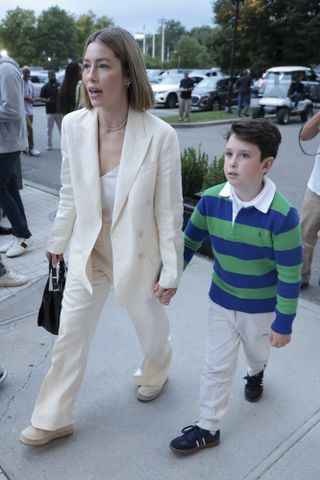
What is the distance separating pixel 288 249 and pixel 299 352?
4.86 ft

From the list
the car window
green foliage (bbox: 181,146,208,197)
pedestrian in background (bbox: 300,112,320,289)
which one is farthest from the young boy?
the car window

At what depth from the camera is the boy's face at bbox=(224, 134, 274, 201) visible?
1992mm

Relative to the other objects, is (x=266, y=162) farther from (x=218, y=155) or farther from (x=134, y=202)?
(x=218, y=155)

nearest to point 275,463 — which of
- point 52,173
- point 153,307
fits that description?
point 153,307

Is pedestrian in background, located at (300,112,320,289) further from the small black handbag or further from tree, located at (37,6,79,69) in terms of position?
tree, located at (37,6,79,69)

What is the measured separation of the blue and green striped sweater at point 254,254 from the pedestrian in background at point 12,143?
2749mm

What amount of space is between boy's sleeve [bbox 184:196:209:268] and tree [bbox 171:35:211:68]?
5756 cm

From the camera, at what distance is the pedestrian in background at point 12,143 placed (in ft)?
14.2

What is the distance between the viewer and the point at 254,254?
2.11 m

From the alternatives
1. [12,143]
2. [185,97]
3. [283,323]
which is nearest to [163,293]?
[283,323]

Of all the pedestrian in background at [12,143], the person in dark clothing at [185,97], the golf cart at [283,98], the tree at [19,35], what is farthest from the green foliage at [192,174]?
the tree at [19,35]

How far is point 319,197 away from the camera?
4023 millimetres

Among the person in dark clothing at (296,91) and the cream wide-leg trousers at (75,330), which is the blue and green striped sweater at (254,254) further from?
the person in dark clothing at (296,91)

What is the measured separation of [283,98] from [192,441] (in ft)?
55.2
